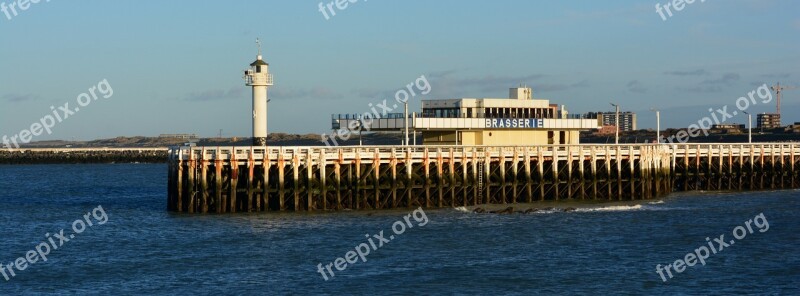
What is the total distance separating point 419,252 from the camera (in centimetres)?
4369

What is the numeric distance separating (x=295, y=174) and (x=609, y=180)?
19005mm

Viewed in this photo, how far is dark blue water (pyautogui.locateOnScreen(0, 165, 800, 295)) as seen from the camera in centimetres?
3716

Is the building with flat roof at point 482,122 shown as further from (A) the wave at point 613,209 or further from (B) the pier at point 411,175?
(A) the wave at point 613,209

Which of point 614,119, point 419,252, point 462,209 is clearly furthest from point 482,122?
A: point 614,119

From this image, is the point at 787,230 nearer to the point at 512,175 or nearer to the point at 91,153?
the point at 512,175

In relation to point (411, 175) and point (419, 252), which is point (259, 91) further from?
point (419, 252)

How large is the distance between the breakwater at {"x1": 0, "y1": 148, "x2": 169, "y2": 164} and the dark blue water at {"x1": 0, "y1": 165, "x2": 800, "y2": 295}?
10524cm

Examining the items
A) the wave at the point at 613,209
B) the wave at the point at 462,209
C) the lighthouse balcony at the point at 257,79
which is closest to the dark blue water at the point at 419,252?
the wave at the point at 613,209

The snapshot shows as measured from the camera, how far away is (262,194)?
55.4 meters

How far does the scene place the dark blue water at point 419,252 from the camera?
122 ft

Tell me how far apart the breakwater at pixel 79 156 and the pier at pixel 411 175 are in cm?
11093

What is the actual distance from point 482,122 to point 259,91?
13246 millimetres

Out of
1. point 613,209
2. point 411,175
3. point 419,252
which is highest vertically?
point 411,175

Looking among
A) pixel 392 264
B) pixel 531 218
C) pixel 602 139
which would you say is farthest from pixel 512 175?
pixel 602 139
